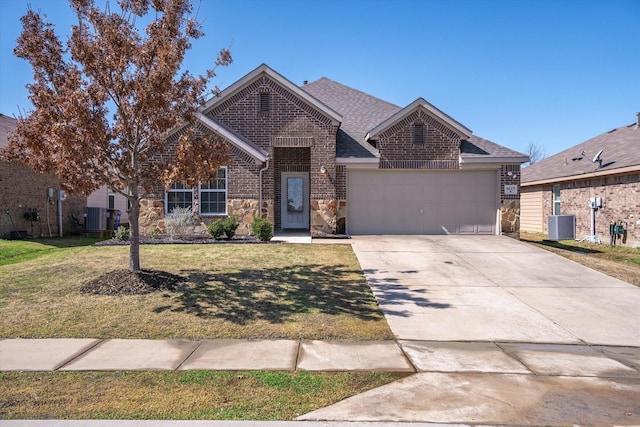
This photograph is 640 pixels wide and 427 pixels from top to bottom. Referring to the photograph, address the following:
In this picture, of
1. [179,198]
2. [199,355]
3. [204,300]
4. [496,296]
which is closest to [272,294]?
[204,300]

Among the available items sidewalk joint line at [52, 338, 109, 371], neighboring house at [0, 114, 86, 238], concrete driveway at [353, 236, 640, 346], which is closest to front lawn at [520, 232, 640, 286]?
concrete driveway at [353, 236, 640, 346]

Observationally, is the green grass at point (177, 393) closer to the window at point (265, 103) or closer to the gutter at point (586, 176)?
the window at point (265, 103)

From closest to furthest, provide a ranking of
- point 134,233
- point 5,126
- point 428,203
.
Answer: point 134,233
point 428,203
point 5,126

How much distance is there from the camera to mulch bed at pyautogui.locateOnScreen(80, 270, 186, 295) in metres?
7.99

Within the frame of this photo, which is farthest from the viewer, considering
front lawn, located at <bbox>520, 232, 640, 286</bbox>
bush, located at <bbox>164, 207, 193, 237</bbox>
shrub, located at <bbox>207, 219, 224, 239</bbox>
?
bush, located at <bbox>164, 207, 193, 237</bbox>

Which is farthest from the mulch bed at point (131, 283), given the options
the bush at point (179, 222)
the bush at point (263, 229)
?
the bush at point (179, 222)

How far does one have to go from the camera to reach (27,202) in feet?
57.9

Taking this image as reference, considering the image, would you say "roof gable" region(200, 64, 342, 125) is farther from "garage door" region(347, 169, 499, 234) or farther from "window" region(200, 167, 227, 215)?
"window" region(200, 167, 227, 215)

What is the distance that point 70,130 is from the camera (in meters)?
7.37

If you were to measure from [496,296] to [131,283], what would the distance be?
733 centimetres

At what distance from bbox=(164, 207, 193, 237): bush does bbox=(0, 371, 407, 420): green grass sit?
9.39m

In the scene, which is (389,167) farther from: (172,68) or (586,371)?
(586,371)

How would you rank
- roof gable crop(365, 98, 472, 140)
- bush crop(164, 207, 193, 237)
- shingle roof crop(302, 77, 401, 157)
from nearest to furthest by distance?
bush crop(164, 207, 193, 237), roof gable crop(365, 98, 472, 140), shingle roof crop(302, 77, 401, 157)

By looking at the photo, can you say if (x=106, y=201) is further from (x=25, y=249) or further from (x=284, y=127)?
(x=284, y=127)
